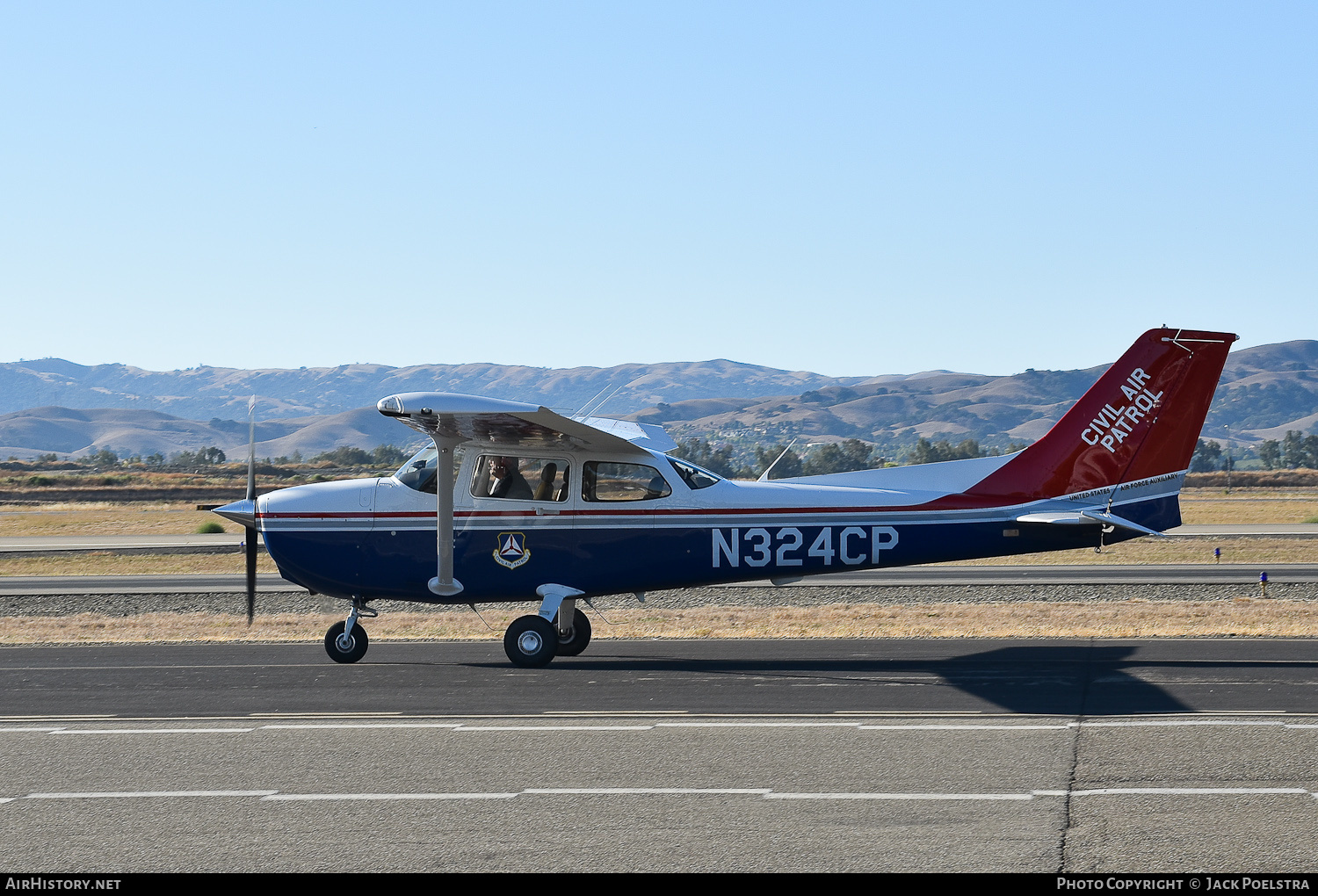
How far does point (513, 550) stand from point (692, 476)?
8.21ft

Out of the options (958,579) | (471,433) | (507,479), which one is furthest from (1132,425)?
(958,579)

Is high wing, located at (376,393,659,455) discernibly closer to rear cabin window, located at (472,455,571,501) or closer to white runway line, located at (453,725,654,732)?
rear cabin window, located at (472,455,571,501)

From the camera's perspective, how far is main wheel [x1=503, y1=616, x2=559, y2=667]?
14.8m

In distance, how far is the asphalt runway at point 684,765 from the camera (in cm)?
684

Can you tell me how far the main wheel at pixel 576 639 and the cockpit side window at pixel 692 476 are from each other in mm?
2419

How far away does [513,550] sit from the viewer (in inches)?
605

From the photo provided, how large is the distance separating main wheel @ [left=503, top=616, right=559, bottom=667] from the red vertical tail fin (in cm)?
564

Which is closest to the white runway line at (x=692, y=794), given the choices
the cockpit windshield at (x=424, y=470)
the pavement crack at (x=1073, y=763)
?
the pavement crack at (x=1073, y=763)

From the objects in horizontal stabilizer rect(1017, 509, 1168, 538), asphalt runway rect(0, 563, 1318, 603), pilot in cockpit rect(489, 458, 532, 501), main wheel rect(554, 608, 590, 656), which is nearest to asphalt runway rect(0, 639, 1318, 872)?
main wheel rect(554, 608, 590, 656)

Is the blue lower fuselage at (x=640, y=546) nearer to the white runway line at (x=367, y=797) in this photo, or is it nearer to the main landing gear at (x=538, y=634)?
the main landing gear at (x=538, y=634)

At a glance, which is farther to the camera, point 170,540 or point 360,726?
point 170,540

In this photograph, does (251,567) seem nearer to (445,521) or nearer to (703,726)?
(445,521)

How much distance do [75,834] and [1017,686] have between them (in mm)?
8947
